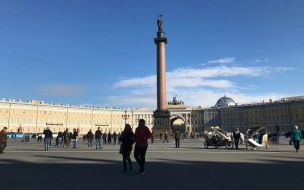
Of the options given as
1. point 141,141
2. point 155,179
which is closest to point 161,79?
point 141,141

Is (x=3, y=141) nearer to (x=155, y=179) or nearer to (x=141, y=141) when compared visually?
(x=141, y=141)

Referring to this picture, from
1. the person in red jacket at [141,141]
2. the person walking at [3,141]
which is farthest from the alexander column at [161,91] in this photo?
the person in red jacket at [141,141]

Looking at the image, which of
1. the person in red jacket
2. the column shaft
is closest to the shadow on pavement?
the person in red jacket

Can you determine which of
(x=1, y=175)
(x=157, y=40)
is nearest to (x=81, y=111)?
(x=157, y=40)

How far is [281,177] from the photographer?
8.38 meters

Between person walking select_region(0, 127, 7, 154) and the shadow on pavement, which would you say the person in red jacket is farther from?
person walking select_region(0, 127, 7, 154)

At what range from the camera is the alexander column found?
46031 mm

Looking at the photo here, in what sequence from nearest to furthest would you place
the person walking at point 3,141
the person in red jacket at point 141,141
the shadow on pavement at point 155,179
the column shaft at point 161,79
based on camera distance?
the shadow on pavement at point 155,179 → the person in red jacket at point 141,141 → the person walking at point 3,141 → the column shaft at point 161,79

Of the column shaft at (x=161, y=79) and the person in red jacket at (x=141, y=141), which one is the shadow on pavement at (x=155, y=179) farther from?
the column shaft at (x=161, y=79)

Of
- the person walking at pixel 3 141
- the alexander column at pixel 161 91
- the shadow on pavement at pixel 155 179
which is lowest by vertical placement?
the shadow on pavement at pixel 155 179

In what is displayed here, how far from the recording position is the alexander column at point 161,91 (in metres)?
46.0

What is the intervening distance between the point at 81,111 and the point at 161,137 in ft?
251

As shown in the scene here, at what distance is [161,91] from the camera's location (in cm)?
4594

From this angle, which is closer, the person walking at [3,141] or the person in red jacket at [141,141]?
the person in red jacket at [141,141]
